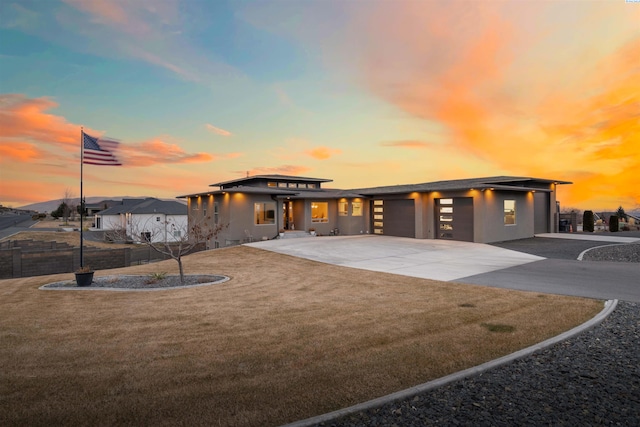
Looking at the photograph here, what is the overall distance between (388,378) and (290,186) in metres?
26.9

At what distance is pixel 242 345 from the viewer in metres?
5.26

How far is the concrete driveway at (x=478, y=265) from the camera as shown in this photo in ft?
31.0

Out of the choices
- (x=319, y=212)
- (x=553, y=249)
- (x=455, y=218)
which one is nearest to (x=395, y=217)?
(x=455, y=218)

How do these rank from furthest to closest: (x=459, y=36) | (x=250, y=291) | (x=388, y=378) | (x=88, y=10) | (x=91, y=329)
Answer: (x=459, y=36)
(x=88, y=10)
(x=250, y=291)
(x=91, y=329)
(x=388, y=378)

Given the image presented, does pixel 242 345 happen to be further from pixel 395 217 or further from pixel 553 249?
pixel 395 217

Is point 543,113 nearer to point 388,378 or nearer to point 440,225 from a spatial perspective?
point 440,225

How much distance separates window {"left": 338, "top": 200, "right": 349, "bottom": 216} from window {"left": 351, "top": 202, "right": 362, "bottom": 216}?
0.52m

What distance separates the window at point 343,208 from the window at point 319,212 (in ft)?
3.49

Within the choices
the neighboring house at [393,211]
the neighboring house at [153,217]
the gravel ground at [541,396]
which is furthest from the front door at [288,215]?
the gravel ground at [541,396]

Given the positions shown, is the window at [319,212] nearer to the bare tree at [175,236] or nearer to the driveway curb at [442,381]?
the bare tree at [175,236]

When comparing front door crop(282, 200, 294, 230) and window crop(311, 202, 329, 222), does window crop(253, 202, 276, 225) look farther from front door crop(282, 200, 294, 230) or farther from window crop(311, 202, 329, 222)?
window crop(311, 202, 329, 222)

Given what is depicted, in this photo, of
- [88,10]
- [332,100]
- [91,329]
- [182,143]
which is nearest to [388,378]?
[91,329]

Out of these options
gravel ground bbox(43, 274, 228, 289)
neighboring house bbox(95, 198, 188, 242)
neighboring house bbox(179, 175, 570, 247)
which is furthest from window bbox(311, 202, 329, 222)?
neighboring house bbox(95, 198, 188, 242)

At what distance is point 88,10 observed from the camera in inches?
541
